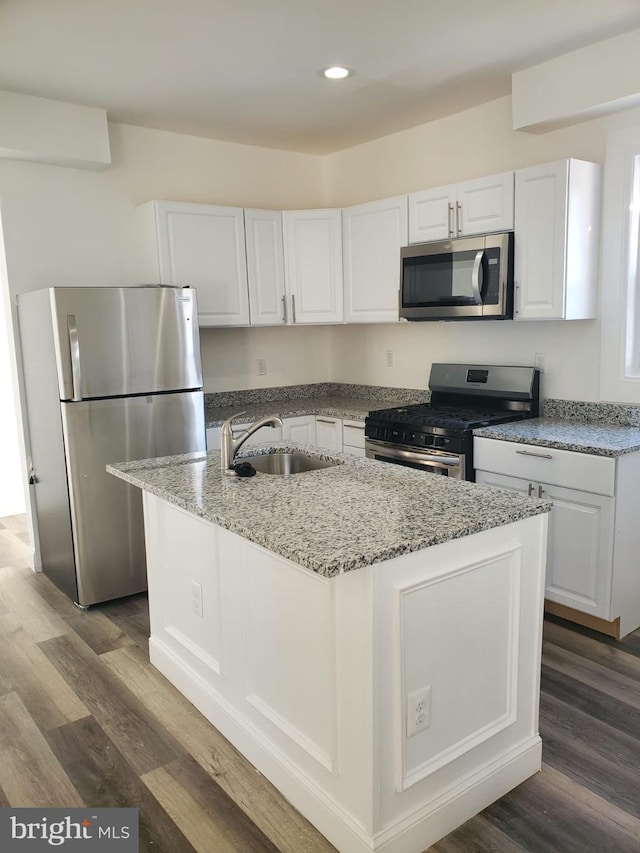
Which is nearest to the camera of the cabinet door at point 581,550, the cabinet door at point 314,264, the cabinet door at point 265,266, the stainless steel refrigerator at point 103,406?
the cabinet door at point 581,550

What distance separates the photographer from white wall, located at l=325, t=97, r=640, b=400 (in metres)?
3.56

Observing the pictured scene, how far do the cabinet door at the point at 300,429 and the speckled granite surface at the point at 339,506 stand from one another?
1.61 m

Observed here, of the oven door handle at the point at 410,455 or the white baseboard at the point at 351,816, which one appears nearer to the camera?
the white baseboard at the point at 351,816

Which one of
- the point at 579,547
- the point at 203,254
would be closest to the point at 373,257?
the point at 203,254

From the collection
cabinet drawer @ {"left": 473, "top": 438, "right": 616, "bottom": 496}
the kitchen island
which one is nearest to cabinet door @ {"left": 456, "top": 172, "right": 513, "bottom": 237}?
cabinet drawer @ {"left": 473, "top": 438, "right": 616, "bottom": 496}

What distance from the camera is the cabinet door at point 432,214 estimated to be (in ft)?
12.3

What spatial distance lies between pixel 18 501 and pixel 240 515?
4.05 m

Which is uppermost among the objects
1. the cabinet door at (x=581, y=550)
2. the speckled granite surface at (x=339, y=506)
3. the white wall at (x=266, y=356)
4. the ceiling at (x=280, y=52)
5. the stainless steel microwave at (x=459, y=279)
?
the ceiling at (x=280, y=52)

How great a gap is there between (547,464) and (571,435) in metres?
0.21

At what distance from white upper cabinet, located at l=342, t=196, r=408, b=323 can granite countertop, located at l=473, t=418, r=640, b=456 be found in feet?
3.69

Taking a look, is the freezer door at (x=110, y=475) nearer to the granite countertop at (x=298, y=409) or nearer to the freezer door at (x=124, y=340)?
the freezer door at (x=124, y=340)

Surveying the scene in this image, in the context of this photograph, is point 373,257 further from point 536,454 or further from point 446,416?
point 536,454

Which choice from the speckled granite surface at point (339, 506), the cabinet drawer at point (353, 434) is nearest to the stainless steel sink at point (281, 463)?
the speckled granite surface at point (339, 506)

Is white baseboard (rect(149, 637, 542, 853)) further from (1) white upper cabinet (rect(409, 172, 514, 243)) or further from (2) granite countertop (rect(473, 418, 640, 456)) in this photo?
(1) white upper cabinet (rect(409, 172, 514, 243))
